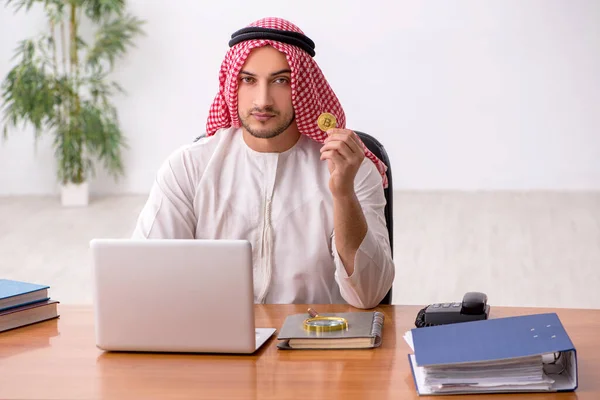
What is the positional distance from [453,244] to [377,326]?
15.1 ft

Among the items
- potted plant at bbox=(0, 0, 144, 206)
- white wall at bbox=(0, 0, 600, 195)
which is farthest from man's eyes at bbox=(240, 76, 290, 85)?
white wall at bbox=(0, 0, 600, 195)

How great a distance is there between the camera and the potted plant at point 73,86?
25.3 feet

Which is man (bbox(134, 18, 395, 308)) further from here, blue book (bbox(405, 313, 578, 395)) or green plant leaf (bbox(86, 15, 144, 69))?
green plant leaf (bbox(86, 15, 144, 69))

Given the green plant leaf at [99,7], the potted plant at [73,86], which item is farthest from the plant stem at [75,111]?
the green plant leaf at [99,7]

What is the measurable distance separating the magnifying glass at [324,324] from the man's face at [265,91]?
0.70m

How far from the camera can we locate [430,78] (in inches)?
320

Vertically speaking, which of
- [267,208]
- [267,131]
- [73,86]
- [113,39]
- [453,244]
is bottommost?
[453,244]

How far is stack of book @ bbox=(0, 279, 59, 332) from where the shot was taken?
1966 millimetres

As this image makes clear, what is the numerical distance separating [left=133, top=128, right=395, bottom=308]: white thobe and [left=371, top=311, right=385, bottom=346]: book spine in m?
0.38

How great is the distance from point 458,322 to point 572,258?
14.3 feet

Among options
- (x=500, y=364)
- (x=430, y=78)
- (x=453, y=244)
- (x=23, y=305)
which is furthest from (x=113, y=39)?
(x=500, y=364)

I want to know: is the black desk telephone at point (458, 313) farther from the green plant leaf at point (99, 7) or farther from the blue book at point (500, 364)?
the green plant leaf at point (99, 7)

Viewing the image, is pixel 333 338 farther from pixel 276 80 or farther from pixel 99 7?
pixel 99 7

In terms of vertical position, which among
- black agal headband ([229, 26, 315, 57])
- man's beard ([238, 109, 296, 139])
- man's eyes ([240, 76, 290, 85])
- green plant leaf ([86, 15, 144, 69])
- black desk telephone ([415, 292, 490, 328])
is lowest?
black desk telephone ([415, 292, 490, 328])
